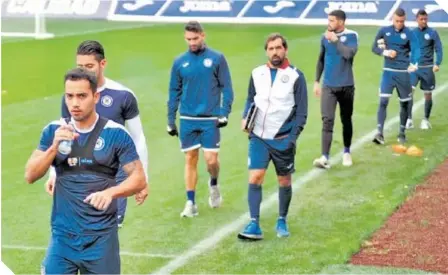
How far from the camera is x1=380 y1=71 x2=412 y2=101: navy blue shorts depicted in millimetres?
16672

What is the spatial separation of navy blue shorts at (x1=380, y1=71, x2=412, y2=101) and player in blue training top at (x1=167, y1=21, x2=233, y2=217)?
5.40 metres

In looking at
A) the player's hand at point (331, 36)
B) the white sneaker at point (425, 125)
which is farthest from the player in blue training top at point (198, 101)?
the white sneaker at point (425, 125)

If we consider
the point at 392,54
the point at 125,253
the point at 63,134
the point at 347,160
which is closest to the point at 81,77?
the point at 63,134

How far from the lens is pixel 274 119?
10.8 m

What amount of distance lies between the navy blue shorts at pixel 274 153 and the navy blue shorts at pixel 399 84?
6.17 meters

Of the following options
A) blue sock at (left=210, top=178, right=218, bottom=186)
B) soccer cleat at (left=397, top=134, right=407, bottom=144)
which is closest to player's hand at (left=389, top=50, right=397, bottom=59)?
soccer cleat at (left=397, top=134, right=407, bottom=144)

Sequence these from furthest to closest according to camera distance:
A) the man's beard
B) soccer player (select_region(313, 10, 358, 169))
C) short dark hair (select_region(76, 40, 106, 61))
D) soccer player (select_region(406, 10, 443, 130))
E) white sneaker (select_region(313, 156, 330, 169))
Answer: soccer player (select_region(406, 10, 443, 130)) < white sneaker (select_region(313, 156, 330, 169)) < soccer player (select_region(313, 10, 358, 169)) < the man's beard < short dark hair (select_region(76, 40, 106, 61))

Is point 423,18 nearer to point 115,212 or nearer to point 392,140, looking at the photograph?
point 392,140

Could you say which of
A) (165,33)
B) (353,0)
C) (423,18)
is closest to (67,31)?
(165,33)

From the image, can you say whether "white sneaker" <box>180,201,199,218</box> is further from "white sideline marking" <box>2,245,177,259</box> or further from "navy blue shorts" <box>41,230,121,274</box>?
"navy blue shorts" <box>41,230,121,274</box>

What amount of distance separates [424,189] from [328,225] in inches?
90.8

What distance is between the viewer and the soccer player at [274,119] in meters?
10.8

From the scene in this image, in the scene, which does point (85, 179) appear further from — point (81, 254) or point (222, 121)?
point (222, 121)

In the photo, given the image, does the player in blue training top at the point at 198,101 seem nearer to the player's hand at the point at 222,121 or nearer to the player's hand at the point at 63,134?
the player's hand at the point at 222,121
